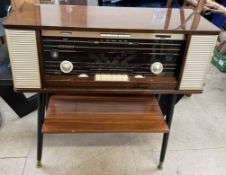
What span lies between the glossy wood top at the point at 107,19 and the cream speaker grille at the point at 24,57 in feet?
0.10

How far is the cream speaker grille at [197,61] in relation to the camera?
31.1 inches

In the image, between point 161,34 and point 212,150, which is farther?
point 212,150

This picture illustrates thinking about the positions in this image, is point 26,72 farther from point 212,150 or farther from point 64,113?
point 212,150

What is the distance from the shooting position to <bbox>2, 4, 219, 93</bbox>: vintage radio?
2.48 feet

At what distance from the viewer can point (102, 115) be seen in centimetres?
100

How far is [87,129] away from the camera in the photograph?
0.93m

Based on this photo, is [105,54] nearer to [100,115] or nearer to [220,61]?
[100,115]

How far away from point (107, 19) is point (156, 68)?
247 mm

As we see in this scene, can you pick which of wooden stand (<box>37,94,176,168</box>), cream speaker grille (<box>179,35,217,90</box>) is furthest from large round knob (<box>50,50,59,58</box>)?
cream speaker grille (<box>179,35,217,90</box>)

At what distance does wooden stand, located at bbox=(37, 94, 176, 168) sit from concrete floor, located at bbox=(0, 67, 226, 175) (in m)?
0.11

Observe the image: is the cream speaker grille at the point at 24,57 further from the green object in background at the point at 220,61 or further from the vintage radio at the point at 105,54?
the green object in background at the point at 220,61

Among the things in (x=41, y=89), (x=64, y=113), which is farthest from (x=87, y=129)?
(x=41, y=89)

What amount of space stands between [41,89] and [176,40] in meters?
0.50

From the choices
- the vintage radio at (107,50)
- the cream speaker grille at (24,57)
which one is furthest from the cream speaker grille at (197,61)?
the cream speaker grille at (24,57)
